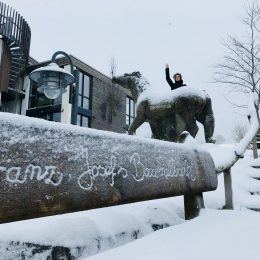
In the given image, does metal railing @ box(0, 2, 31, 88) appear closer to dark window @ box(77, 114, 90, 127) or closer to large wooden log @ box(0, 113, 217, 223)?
dark window @ box(77, 114, 90, 127)

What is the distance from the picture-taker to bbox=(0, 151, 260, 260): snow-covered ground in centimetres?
154

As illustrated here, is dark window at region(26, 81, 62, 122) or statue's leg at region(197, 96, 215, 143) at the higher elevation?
dark window at region(26, 81, 62, 122)

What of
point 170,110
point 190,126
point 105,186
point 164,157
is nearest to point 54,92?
point 170,110

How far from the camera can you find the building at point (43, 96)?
12.3m

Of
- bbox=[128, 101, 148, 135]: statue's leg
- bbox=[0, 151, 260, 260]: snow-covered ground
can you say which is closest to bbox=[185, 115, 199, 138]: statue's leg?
bbox=[128, 101, 148, 135]: statue's leg

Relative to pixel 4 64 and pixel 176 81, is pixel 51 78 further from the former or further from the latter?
pixel 4 64

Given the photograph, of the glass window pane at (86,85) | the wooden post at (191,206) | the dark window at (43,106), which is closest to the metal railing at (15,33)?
the dark window at (43,106)

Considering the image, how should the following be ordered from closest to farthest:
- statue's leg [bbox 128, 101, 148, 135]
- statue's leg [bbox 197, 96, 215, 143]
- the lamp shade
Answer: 1. the lamp shade
2. statue's leg [bbox 128, 101, 148, 135]
3. statue's leg [bbox 197, 96, 215, 143]

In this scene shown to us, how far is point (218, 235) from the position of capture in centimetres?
194

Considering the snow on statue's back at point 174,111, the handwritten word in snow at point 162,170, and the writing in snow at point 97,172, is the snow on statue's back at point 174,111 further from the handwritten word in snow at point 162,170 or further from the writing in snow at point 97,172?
the writing in snow at point 97,172

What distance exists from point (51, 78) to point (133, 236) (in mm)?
3197

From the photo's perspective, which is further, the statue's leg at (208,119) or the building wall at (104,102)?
the building wall at (104,102)

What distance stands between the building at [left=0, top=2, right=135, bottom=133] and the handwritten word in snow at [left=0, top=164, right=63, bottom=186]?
1178cm

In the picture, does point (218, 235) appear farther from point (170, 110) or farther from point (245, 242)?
point (170, 110)
